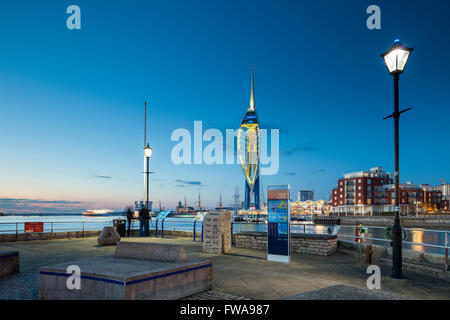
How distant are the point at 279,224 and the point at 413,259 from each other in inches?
171

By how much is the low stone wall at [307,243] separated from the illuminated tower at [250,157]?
14305 cm

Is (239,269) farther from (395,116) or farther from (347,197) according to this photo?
(347,197)

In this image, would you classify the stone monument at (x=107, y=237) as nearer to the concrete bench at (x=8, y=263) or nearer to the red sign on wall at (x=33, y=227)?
the red sign on wall at (x=33, y=227)

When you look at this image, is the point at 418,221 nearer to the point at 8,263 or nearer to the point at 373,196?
the point at 373,196

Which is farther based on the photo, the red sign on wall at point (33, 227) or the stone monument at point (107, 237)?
the red sign on wall at point (33, 227)

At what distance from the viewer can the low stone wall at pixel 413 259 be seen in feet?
29.2

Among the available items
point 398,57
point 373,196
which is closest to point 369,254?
point 398,57

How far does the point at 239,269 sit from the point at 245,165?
151 meters

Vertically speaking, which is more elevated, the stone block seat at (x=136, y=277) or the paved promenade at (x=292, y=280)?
the stone block seat at (x=136, y=277)

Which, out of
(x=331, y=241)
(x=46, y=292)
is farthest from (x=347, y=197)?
(x=46, y=292)

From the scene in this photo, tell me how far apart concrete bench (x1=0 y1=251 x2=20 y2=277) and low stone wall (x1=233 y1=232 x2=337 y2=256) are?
9541 mm

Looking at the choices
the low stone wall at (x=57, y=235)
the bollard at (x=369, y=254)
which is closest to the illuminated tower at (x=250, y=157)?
the low stone wall at (x=57, y=235)

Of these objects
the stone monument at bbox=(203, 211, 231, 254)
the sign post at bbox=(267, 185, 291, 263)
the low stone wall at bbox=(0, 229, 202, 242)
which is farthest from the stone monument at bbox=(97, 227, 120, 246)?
the sign post at bbox=(267, 185, 291, 263)
